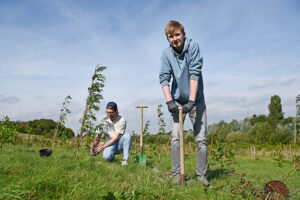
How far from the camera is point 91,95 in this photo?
4898 mm

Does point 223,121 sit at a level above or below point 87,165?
above

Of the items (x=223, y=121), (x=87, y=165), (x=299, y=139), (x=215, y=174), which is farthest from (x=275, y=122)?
(x=87, y=165)

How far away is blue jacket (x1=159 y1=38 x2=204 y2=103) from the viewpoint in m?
3.41

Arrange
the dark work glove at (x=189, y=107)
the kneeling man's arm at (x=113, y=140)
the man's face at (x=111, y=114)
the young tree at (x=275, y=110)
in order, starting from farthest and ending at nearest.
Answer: the young tree at (x=275, y=110), the man's face at (x=111, y=114), the kneeling man's arm at (x=113, y=140), the dark work glove at (x=189, y=107)

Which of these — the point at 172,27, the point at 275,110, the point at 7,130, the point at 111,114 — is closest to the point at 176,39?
the point at 172,27

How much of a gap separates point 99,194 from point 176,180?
1498mm

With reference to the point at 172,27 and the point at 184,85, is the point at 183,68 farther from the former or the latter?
the point at 172,27

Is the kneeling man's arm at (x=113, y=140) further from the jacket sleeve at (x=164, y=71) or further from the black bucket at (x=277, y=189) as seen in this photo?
the black bucket at (x=277, y=189)

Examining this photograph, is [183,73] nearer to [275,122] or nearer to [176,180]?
[176,180]

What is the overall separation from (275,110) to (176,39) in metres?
31.4

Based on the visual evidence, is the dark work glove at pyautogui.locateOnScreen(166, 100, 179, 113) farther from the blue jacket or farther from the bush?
the bush

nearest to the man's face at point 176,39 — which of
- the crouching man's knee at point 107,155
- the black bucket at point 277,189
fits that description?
the black bucket at point 277,189

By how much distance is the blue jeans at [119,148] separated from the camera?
5.14 metres

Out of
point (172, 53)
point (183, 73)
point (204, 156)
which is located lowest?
point (204, 156)
